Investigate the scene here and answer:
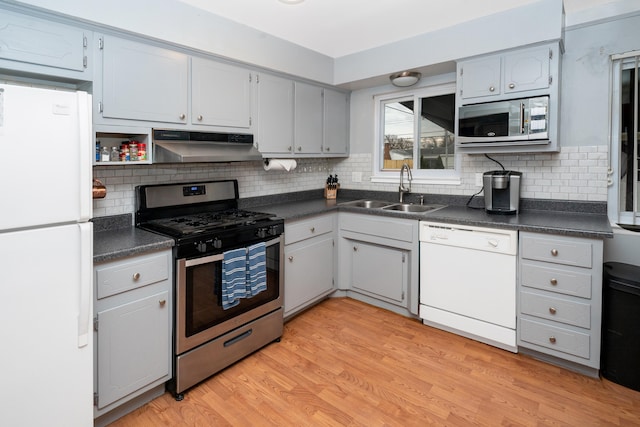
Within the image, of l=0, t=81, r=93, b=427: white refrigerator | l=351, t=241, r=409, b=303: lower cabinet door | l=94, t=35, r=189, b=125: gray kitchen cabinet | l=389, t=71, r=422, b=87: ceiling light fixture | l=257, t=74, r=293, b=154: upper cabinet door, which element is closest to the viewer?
l=0, t=81, r=93, b=427: white refrigerator

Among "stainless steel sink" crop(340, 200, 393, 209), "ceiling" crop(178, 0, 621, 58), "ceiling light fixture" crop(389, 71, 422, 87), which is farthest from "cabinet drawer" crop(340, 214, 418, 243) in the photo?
"ceiling" crop(178, 0, 621, 58)

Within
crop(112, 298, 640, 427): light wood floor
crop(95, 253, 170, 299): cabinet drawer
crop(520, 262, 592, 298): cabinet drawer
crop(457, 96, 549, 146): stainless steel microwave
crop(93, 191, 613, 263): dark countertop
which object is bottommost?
crop(112, 298, 640, 427): light wood floor

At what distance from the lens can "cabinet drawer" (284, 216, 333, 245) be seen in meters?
2.93

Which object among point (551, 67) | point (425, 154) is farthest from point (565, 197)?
point (425, 154)

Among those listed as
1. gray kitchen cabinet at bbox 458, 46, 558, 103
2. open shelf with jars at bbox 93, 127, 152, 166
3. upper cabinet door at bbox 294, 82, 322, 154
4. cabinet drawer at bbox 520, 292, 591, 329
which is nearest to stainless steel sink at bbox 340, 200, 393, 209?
upper cabinet door at bbox 294, 82, 322, 154

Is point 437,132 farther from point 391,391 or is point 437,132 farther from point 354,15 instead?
point 391,391

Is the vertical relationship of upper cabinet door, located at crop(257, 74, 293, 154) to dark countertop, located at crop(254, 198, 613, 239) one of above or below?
above

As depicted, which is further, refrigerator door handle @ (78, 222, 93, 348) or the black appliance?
the black appliance

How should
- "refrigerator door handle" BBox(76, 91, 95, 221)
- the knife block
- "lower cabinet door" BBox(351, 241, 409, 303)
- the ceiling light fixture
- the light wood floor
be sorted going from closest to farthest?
1. "refrigerator door handle" BBox(76, 91, 95, 221)
2. the light wood floor
3. "lower cabinet door" BBox(351, 241, 409, 303)
4. the ceiling light fixture
5. the knife block

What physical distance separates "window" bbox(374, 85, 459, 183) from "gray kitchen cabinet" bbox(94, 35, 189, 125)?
7.39ft

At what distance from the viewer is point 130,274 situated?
1.90 meters

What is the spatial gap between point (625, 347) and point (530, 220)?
93 cm

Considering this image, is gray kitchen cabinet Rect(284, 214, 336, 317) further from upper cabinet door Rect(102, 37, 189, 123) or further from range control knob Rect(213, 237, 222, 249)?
upper cabinet door Rect(102, 37, 189, 123)

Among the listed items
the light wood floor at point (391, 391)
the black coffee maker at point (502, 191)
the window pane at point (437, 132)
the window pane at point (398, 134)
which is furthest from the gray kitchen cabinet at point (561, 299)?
the window pane at point (398, 134)
